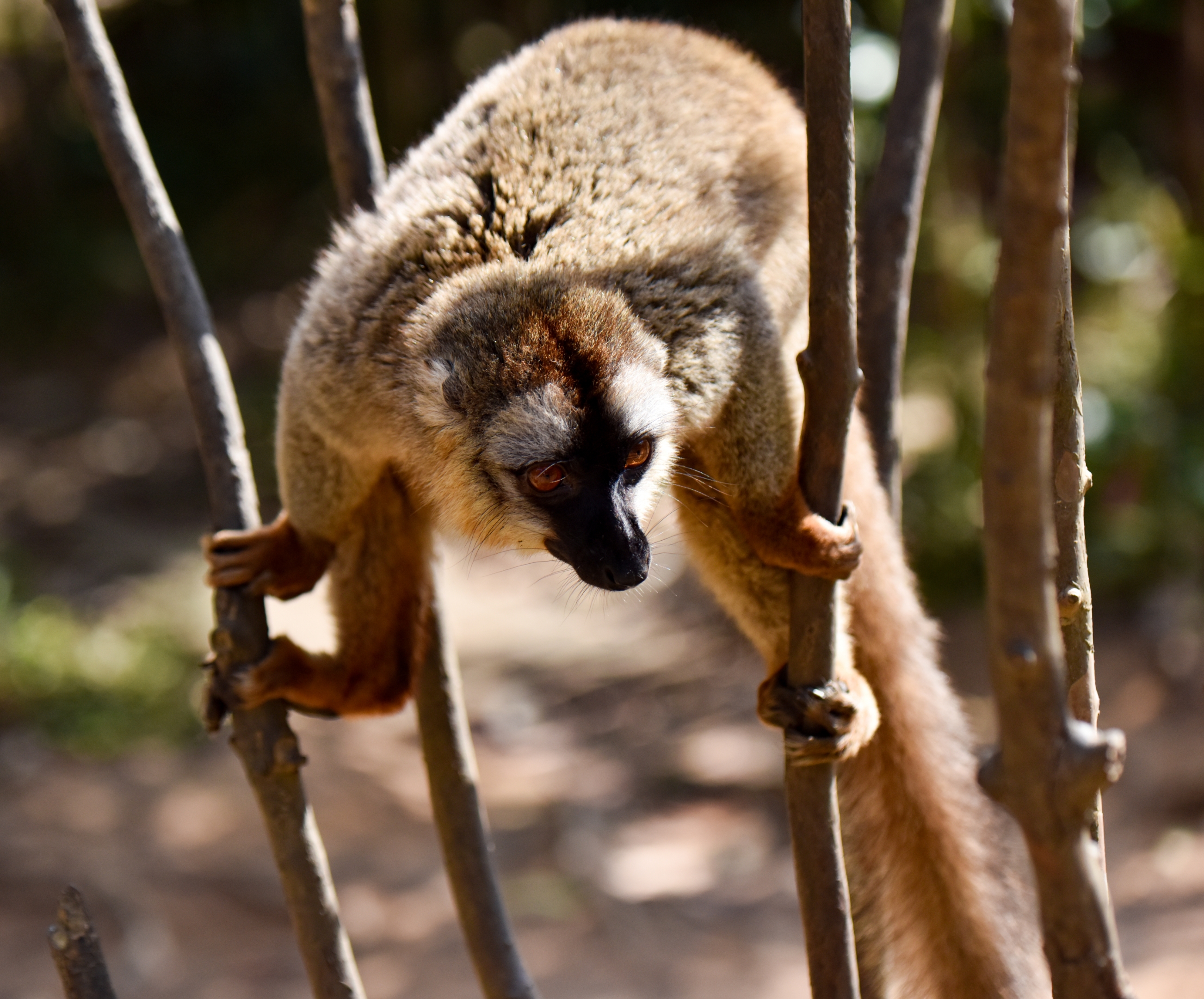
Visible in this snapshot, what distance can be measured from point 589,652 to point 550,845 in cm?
216

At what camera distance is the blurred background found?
18.5 feet

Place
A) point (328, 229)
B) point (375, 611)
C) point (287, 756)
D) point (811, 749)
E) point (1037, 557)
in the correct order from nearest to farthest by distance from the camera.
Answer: point (1037, 557) → point (811, 749) → point (287, 756) → point (375, 611) → point (328, 229)

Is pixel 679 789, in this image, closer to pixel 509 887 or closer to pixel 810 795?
pixel 509 887

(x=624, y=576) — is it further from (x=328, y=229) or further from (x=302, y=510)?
(x=328, y=229)

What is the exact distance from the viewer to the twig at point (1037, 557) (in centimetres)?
144

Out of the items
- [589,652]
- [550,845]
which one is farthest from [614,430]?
[589,652]

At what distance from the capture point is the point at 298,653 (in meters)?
3.19

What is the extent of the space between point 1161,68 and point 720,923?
303 inches

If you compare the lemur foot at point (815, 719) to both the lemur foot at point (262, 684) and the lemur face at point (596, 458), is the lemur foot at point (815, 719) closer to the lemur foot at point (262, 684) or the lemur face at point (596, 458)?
the lemur face at point (596, 458)

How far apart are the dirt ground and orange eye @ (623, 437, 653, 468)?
3.26 meters

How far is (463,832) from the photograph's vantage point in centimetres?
311

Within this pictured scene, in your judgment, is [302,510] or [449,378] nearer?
[449,378]

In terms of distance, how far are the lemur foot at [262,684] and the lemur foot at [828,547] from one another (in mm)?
1307

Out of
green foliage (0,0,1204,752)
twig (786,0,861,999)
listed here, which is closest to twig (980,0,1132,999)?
twig (786,0,861,999)
